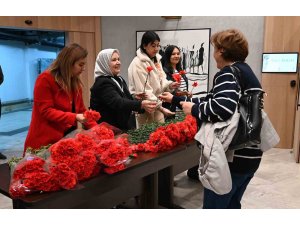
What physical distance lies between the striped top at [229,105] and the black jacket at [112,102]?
72cm

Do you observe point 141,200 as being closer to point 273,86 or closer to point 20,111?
point 273,86

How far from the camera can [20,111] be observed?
Answer: 8586 millimetres

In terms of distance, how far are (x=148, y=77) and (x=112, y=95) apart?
0.52m

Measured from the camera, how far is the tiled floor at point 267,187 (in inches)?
111

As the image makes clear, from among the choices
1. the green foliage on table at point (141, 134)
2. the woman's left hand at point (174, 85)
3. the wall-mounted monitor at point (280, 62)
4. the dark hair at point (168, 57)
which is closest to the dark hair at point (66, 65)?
the green foliage on table at point (141, 134)

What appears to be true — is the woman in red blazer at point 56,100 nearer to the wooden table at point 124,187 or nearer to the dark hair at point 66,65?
the dark hair at point 66,65

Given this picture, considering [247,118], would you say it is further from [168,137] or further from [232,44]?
[168,137]

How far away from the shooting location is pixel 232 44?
59.8 inches

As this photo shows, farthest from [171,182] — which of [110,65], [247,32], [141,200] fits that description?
[247,32]

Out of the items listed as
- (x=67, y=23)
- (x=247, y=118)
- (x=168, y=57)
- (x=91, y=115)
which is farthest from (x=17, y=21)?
(x=247, y=118)

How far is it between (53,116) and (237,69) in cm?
119

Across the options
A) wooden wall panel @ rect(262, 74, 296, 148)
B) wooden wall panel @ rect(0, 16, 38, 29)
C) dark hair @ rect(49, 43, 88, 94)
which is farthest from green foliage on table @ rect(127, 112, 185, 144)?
wooden wall panel @ rect(0, 16, 38, 29)

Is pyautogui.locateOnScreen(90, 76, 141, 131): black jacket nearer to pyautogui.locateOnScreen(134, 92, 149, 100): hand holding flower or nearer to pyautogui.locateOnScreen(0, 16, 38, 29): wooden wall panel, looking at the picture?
pyautogui.locateOnScreen(134, 92, 149, 100): hand holding flower

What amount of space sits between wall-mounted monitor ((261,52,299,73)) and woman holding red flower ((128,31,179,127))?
2614mm
